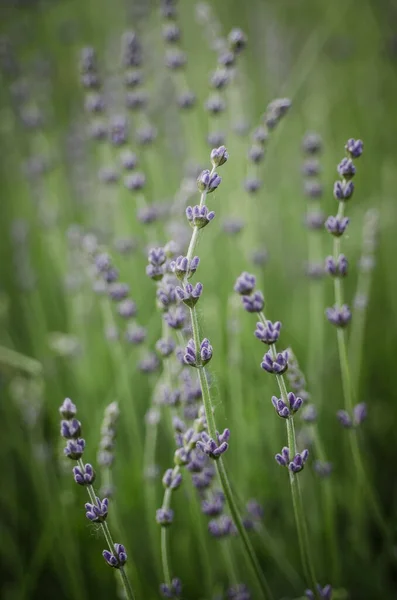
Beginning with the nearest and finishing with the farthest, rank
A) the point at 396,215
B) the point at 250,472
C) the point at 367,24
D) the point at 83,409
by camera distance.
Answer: the point at 250,472 < the point at 83,409 < the point at 396,215 < the point at 367,24

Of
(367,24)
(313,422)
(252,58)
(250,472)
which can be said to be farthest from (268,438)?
(367,24)

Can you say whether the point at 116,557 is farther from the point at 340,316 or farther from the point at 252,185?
the point at 252,185

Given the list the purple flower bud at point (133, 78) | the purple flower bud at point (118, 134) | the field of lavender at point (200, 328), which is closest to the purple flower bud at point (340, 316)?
the field of lavender at point (200, 328)

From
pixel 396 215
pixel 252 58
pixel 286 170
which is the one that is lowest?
pixel 396 215

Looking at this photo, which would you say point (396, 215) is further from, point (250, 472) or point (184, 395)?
point (184, 395)

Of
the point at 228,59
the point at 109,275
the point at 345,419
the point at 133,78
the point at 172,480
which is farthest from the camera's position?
the point at 133,78

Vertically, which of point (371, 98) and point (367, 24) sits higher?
point (367, 24)

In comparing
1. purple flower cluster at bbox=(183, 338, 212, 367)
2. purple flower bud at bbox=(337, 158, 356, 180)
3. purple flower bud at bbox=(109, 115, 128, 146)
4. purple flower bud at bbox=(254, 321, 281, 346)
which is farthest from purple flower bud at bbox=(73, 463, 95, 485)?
purple flower bud at bbox=(109, 115, 128, 146)

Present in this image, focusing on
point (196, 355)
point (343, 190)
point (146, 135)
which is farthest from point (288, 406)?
point (146, 135)
